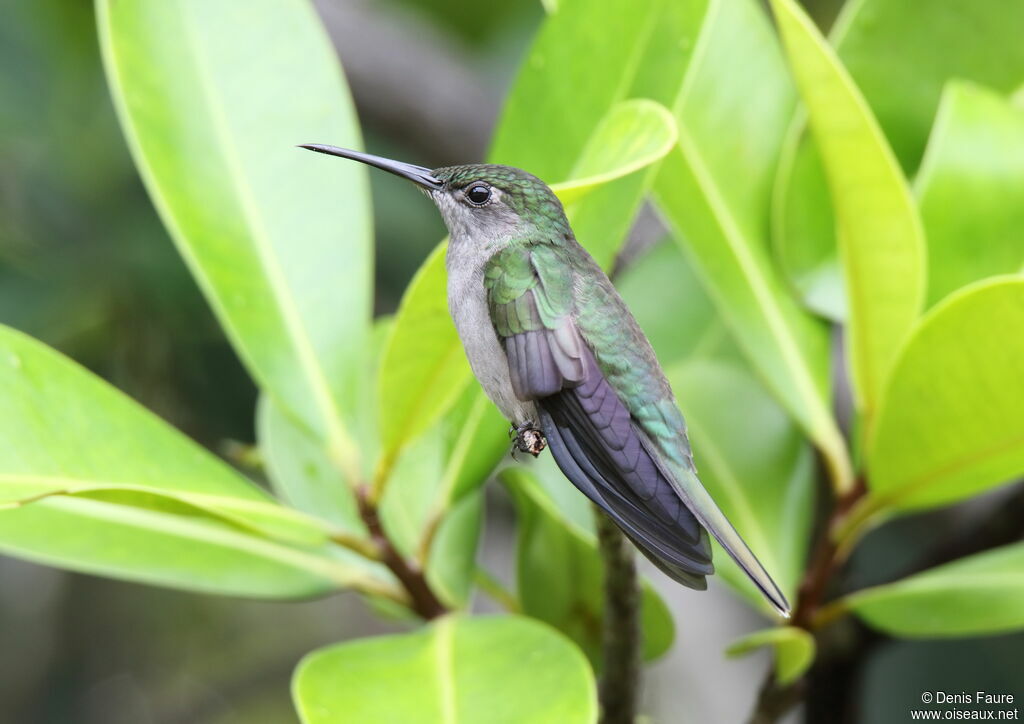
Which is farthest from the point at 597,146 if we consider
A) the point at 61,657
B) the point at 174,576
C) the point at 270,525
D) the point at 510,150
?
the point at 61,657

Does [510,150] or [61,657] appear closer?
[510,150]

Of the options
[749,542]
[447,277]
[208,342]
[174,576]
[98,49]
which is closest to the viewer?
[447,277]

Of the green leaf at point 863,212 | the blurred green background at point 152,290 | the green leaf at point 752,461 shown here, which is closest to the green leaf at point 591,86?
the green leaf at point 863,212

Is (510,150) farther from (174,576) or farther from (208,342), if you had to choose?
(208,342)

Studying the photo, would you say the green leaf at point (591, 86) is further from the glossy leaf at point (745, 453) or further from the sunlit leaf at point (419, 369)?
the glossy leaf at point (745, 453)

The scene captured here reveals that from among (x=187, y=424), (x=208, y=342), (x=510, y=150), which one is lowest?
(x=187, y=424)

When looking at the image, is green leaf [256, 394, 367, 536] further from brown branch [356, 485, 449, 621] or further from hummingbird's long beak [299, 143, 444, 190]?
hummingbird's long beak [299, 143, 444, 190]

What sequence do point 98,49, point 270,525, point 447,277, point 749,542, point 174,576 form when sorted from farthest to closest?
point 98,49 < point 749,542 < point 174,576 < point 270,525 < point 447,277
